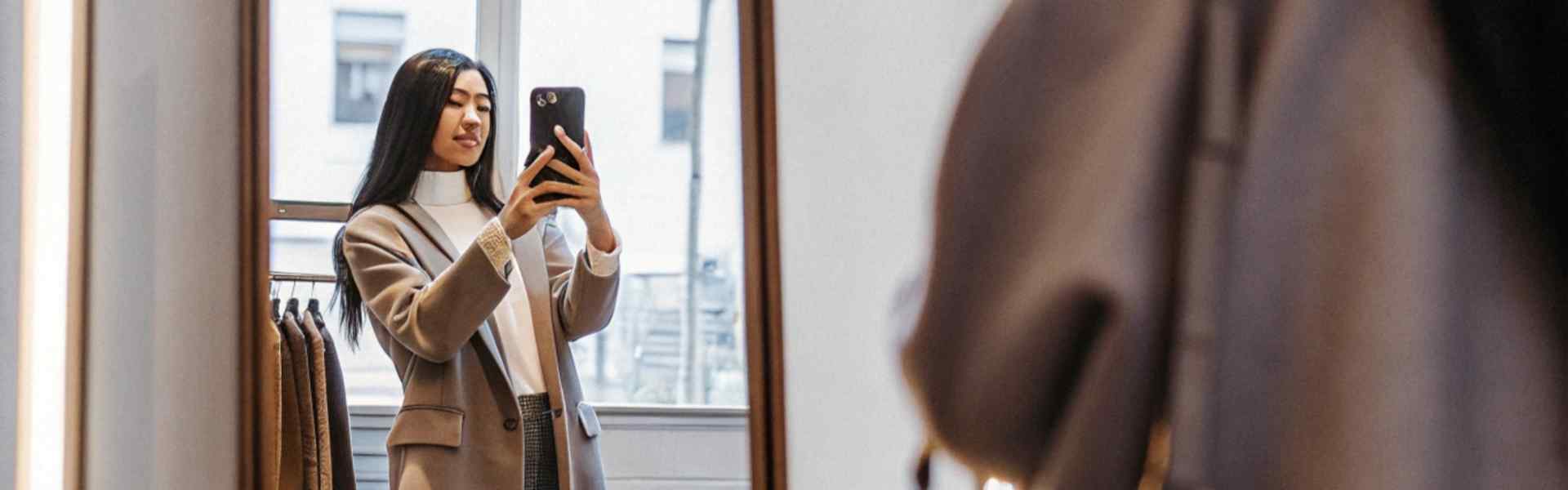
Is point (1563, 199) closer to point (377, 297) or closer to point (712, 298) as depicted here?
point (712, 298)

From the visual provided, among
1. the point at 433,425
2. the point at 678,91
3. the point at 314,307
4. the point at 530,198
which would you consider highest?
the point at 678,91

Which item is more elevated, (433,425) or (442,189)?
(442,189)

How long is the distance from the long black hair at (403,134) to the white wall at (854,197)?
0.32 m

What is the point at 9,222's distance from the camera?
1.29 m

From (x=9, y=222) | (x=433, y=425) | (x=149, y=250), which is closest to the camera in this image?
(x=9, y=222)

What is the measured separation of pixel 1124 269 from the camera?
1.51 ft

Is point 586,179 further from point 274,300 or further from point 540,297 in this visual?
point 274,300

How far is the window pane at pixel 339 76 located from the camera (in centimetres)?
142

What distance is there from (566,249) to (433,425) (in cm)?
21

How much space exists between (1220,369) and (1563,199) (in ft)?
0.39

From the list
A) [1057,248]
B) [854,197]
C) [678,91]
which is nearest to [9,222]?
[678,91]

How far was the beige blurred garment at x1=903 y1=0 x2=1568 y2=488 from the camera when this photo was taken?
1.46 feet

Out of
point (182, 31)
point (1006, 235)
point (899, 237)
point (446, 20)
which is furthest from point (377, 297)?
point (1006, 235)

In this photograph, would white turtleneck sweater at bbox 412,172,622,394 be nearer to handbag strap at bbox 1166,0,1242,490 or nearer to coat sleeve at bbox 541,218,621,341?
coat sleeve at bbox 541,218,621,341
